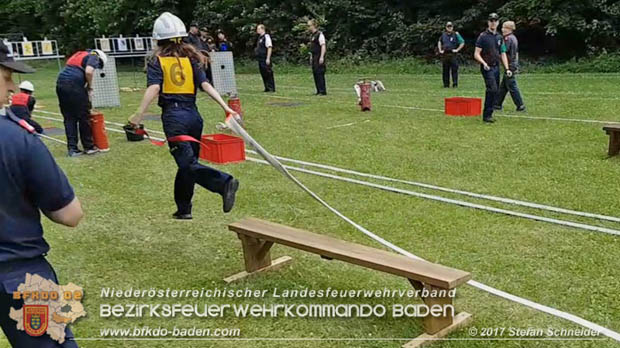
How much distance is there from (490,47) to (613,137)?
139 inches

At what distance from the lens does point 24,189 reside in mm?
2273

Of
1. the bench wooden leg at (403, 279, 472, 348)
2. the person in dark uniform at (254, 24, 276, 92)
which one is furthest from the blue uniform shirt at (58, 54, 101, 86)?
the person in dark uniform at (254, 24, 276, 92)

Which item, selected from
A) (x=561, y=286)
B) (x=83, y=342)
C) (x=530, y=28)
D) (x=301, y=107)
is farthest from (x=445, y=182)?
(x=530, y=28)

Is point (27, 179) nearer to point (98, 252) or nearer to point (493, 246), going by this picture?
point (98, 252)

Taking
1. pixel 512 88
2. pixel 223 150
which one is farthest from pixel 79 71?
pixel 512 88

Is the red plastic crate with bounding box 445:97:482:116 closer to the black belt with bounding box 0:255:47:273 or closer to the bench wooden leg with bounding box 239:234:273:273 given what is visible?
the bench wooden leg with bounding box 239:234:273:273

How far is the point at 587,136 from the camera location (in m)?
9.28

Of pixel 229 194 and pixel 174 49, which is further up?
pixel 174 49

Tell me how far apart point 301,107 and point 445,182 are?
282 inches

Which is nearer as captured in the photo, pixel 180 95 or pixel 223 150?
pixel 180 95

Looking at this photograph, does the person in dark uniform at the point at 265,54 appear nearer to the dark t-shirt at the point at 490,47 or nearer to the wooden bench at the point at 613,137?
the dark t-shirt at the point at 490,47

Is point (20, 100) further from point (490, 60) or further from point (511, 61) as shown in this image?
point (511, 61)

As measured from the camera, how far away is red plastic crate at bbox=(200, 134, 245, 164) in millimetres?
8633

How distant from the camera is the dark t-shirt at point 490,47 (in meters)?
10.9
